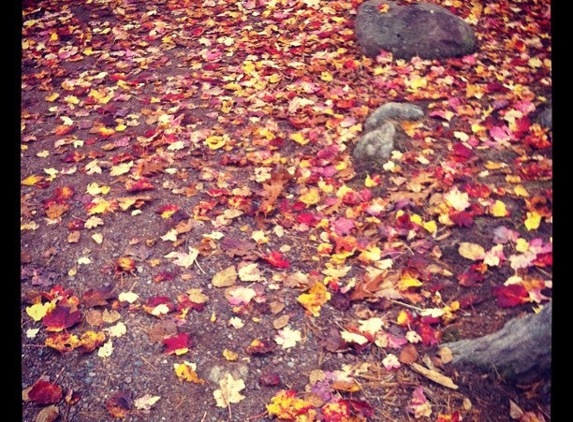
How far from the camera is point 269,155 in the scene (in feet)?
12.5

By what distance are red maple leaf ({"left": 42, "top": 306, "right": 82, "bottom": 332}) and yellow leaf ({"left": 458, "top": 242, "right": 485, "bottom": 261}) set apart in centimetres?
239

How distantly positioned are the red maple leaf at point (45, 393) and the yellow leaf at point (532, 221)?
2.92m

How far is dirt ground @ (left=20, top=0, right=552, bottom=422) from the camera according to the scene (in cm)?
225

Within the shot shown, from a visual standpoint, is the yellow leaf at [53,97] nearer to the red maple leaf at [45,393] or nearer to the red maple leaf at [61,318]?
the red maple leaf at [61,318]

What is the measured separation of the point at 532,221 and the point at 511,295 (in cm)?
65

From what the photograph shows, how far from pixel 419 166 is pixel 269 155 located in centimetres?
126

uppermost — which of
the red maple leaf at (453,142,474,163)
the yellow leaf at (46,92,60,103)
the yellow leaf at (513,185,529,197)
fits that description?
the yellow leaf at (513,185,529,197)

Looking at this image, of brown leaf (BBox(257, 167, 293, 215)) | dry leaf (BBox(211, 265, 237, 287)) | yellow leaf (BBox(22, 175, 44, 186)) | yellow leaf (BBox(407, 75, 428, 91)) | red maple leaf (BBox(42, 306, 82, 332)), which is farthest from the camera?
yellow leaf (BBox(407, 75, 428, 91))

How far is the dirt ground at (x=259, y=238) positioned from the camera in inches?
88.4

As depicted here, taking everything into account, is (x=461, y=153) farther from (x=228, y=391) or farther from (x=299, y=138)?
(x=228, y=391)

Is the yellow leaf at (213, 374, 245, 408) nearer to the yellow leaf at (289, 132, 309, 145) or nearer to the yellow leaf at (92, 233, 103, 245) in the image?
the yellow leaf at (92, 233, 103, 245)

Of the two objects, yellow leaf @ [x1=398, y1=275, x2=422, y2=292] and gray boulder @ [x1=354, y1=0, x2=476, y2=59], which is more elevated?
gray boulder @ [x1=354, y1=0, x2=476, y2=59]

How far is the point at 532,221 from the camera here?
2.86m

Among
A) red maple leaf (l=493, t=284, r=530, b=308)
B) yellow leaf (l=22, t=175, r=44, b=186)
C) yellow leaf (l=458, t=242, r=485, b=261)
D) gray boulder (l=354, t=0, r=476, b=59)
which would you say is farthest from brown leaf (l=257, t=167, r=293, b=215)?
gray boulder (l=354, t=0, r=476, b=59)
